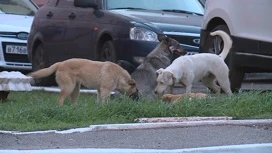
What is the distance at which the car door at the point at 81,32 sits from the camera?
12.3 metres

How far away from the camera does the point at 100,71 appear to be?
981cm

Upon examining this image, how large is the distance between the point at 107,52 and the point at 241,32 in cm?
223

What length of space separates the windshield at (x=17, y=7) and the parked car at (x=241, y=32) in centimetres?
542

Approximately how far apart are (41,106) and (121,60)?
3.28m

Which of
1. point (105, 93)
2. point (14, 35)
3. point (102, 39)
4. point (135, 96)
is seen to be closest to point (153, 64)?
point (135, 96)

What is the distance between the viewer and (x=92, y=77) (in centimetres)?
984

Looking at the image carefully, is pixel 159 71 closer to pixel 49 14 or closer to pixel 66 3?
pixel 66 3

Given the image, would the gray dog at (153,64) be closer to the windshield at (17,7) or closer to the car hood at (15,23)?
the car hood at (15,23)

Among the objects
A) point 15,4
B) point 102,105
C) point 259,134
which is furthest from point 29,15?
point 259,134

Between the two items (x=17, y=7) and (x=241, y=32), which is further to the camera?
(x=17, y=7)

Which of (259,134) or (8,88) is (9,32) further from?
(259,134)

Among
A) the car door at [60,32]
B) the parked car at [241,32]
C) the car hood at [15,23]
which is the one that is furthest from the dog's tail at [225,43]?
the car hood at [15,23]

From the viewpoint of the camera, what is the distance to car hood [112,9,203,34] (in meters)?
11.9

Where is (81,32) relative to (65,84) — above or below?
above
